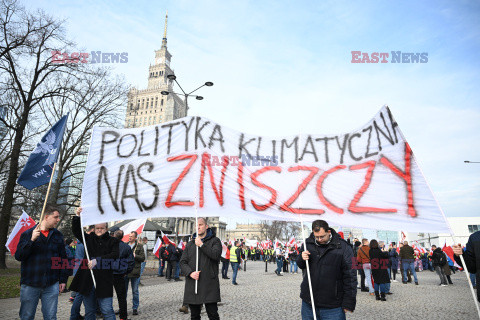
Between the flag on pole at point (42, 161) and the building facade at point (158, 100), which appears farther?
the building facade at point (158, 100)

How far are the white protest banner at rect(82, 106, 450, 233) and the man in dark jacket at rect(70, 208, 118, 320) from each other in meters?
0.32

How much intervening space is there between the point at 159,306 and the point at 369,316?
16.8 feet

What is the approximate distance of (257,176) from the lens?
5.39 meters

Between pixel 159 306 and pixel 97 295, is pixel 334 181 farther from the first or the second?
pixel 159 306

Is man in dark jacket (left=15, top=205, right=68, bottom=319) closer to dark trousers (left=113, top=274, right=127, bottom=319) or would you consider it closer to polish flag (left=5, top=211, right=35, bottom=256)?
dark trousers (left=113, top=274, right=127, bottom=319)

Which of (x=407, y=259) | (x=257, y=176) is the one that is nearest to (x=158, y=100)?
(x=407, y=259)

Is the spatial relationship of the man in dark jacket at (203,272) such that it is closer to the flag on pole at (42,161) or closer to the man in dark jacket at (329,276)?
the man in dark jacket at (329,276)

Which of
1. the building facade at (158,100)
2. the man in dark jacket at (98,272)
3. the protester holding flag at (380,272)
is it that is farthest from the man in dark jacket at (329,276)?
the building facade at (158,100)

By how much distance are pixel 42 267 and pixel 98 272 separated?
0.73 meters

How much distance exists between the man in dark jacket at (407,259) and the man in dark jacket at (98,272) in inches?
541

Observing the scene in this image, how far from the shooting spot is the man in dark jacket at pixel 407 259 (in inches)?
593

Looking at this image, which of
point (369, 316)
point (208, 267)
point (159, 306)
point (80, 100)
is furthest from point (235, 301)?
point (80, 100)

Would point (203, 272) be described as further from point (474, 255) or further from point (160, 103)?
point (160, 103)

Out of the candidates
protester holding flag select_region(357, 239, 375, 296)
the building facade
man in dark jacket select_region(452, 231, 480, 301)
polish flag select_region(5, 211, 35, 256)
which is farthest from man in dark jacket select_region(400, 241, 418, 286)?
the building facade
